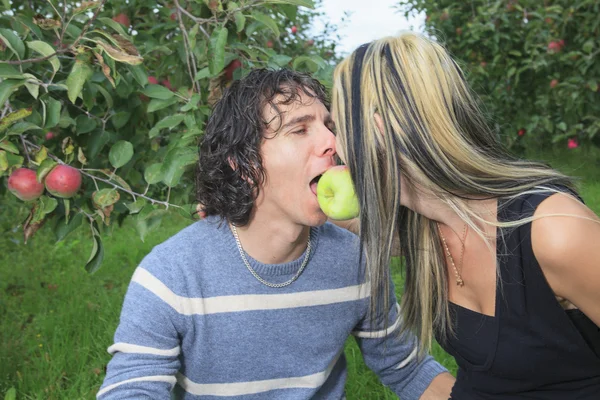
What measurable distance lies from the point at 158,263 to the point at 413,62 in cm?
63

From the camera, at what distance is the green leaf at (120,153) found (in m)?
1.66

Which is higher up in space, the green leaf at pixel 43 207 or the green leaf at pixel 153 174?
the green leaf at pixel 153 174

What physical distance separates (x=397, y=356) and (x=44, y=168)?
92cm

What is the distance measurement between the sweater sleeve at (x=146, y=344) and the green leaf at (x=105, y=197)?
0.92 ft

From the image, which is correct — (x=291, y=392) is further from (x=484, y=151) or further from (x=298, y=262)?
(x=484, y=151)

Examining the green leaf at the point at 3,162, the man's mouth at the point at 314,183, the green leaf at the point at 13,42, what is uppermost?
the green leaf at the point at 13,42

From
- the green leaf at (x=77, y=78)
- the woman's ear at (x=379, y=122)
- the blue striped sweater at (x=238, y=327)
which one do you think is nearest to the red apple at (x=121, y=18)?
the green leaf at (x=77, y=78)

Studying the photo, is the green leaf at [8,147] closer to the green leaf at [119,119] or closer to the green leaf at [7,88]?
the green leaf at [7,88]

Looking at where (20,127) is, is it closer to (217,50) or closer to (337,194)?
(217,50)

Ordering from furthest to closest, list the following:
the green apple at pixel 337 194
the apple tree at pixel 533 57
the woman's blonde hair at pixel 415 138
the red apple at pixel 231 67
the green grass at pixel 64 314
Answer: the apple tree at pixel 533 57 < the green grass at pixel 64 314 < the red apple at pixel 231 67 < the green apple at pixel 337 194 < the woman's blonde hair at pixel 415 138

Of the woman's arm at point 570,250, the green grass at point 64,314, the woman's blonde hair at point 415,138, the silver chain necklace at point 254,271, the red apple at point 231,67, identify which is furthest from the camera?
the green grass at point 64,314

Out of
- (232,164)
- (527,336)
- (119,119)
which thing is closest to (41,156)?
(119,119)

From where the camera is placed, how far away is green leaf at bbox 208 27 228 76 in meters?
1.54

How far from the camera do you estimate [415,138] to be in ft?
3.97
